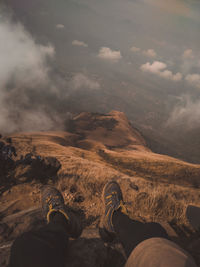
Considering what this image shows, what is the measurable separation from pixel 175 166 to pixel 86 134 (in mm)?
40127

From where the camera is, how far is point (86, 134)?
53.2 metres

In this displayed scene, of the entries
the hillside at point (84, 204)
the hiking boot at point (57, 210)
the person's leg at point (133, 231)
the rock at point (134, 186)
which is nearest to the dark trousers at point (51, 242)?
the person's leg at point (133, 231)

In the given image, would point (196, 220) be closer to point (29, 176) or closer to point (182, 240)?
point (182, 240)

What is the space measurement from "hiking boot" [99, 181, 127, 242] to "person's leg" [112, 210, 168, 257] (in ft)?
0.40

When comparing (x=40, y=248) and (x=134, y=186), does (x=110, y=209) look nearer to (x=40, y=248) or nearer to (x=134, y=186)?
(x=40, y=248)

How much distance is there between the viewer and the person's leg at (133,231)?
8.08 ft

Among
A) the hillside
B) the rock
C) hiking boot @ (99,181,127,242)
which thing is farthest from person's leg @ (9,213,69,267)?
the rock

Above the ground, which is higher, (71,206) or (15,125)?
(15,125)

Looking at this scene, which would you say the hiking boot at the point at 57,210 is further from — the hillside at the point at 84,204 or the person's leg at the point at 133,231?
the person's leg at the point at 133,231

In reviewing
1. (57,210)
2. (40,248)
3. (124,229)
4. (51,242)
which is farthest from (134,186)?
(40,248)

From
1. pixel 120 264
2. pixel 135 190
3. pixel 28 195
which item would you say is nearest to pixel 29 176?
pixel 28 195

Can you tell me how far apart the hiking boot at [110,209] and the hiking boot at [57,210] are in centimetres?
51

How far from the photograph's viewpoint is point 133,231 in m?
2.73

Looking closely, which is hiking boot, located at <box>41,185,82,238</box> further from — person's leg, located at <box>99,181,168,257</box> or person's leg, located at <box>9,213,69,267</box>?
person's leg, located at <box>9,213,69,267</box>
